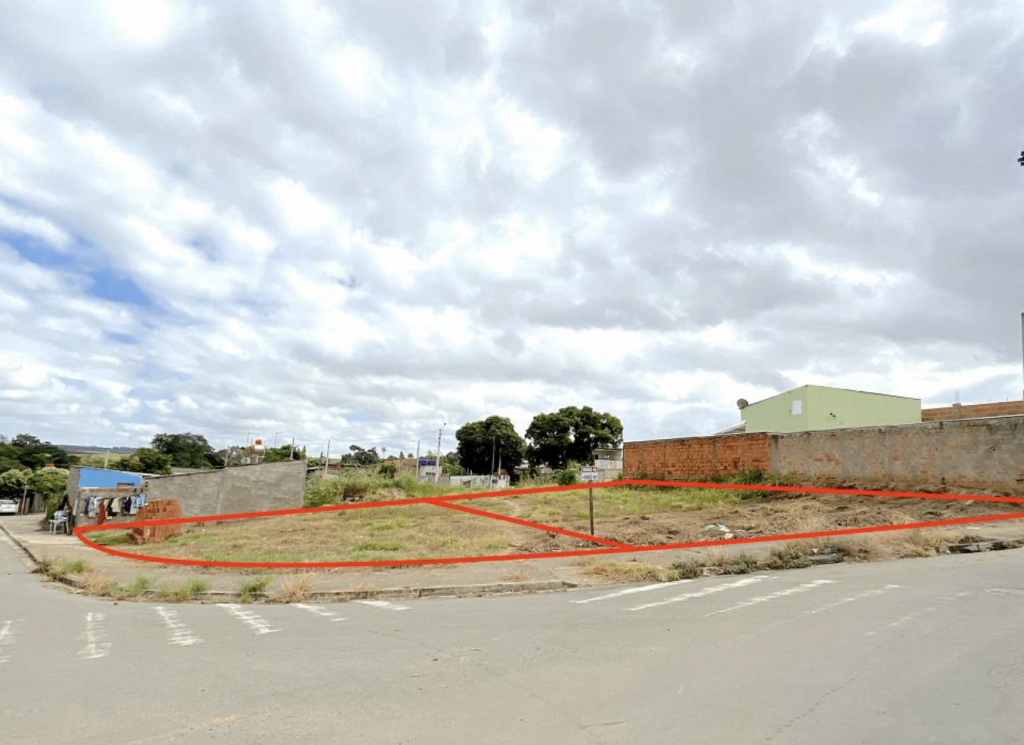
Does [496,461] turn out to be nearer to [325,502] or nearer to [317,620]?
[325,502]

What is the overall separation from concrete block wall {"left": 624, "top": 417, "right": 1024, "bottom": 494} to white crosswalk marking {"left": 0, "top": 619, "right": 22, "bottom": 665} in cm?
2303

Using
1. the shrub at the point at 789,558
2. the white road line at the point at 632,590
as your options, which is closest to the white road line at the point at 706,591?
the white road line at the point at 632,590

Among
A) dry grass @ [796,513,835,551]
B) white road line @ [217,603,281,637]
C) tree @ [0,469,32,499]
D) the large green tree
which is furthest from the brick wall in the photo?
the large green tree

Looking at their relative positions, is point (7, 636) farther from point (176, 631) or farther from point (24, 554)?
point (24, 554)

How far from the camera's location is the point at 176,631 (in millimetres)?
8695

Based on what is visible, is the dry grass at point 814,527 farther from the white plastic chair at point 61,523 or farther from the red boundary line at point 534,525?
the white plastic chair at point 61,523

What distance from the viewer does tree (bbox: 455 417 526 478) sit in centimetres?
7881

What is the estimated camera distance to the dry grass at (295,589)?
37.0 feet

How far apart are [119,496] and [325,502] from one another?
976 centimetres

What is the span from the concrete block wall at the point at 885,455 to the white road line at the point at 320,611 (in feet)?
63.1

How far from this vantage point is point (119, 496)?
107 feet

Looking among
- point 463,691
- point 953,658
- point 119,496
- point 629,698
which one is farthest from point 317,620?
point 119,496

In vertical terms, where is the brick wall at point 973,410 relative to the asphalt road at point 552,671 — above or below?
above

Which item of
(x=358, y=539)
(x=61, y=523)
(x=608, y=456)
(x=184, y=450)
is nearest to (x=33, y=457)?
(x=184, y=450)
